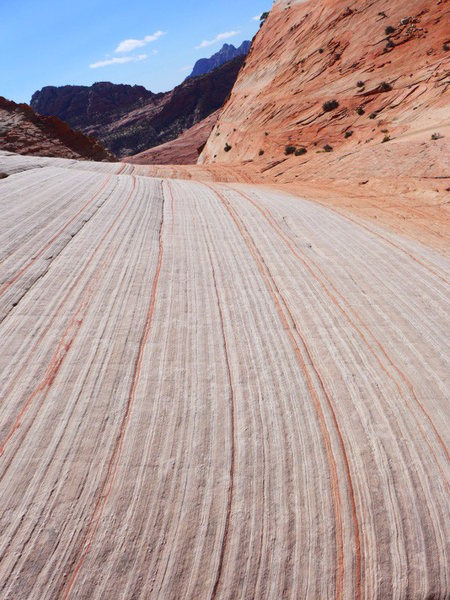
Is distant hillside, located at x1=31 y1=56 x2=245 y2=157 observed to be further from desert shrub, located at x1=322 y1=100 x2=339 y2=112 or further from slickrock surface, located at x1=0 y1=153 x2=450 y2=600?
slickrock surface, located at x1=0 y1=153 x2=450 y2=600

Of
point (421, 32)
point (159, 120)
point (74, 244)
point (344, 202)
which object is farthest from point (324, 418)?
point (159, 120)

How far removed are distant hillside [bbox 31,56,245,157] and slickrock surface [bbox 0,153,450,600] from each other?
64922 mm

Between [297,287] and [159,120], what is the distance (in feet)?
251

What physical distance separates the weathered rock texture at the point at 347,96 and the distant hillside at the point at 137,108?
1746 inches

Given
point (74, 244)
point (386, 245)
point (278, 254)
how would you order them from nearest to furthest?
point (74, 244)
point (278, 254)
point (386, 245)

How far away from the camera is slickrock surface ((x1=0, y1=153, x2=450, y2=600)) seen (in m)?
1.51

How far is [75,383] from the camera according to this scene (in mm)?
2146

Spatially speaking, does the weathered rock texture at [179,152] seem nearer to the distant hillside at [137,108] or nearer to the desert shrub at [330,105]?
the distant hillside at [137,108]

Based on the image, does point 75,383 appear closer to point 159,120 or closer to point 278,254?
point 278,254

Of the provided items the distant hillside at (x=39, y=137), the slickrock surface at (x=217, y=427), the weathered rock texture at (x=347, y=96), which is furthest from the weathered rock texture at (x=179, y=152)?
the slickrock surface at (x=217, y=427)

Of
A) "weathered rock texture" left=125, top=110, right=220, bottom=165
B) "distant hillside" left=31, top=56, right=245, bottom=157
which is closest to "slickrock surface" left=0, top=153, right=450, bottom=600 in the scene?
"weathered rock texture" left=125, top=110, right=220, bottom=165

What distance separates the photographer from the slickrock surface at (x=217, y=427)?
4.97 feet

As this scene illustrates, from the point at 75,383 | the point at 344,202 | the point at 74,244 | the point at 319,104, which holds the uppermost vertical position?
the point at 319,104

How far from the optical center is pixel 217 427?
6.54ft
